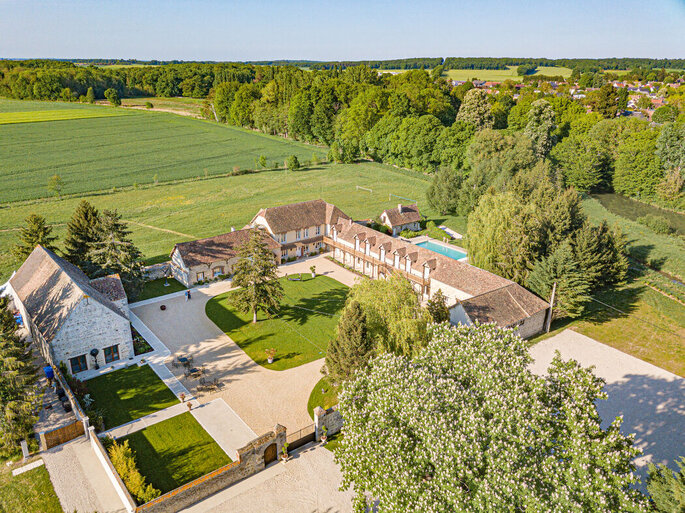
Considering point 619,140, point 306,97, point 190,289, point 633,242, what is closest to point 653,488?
point 190,289

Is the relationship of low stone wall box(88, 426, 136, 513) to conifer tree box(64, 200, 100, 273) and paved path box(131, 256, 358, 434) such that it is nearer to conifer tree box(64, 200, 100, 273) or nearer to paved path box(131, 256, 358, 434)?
paved path box(131, 256, 358, 434)

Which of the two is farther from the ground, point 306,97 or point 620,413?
point 306,97

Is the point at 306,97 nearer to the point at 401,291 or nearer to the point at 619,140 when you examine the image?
the point at 619,140

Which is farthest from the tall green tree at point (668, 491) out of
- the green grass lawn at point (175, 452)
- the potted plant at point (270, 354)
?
the potted plant at point (270, 354)

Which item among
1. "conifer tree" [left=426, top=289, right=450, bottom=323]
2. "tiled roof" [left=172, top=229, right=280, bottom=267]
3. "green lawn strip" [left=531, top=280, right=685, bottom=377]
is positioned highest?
"conifer tree" [left=426, top=289, right=450, bottom=323]

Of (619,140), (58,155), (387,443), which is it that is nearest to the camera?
(387,443)

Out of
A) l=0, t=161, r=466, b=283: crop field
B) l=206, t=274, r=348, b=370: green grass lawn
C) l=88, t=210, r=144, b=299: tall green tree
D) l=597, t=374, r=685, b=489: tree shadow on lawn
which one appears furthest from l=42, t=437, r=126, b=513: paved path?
l=0, t=161, r=466, b=283: crop field

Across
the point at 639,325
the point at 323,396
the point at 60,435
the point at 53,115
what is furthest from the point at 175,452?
the point at 53,115
